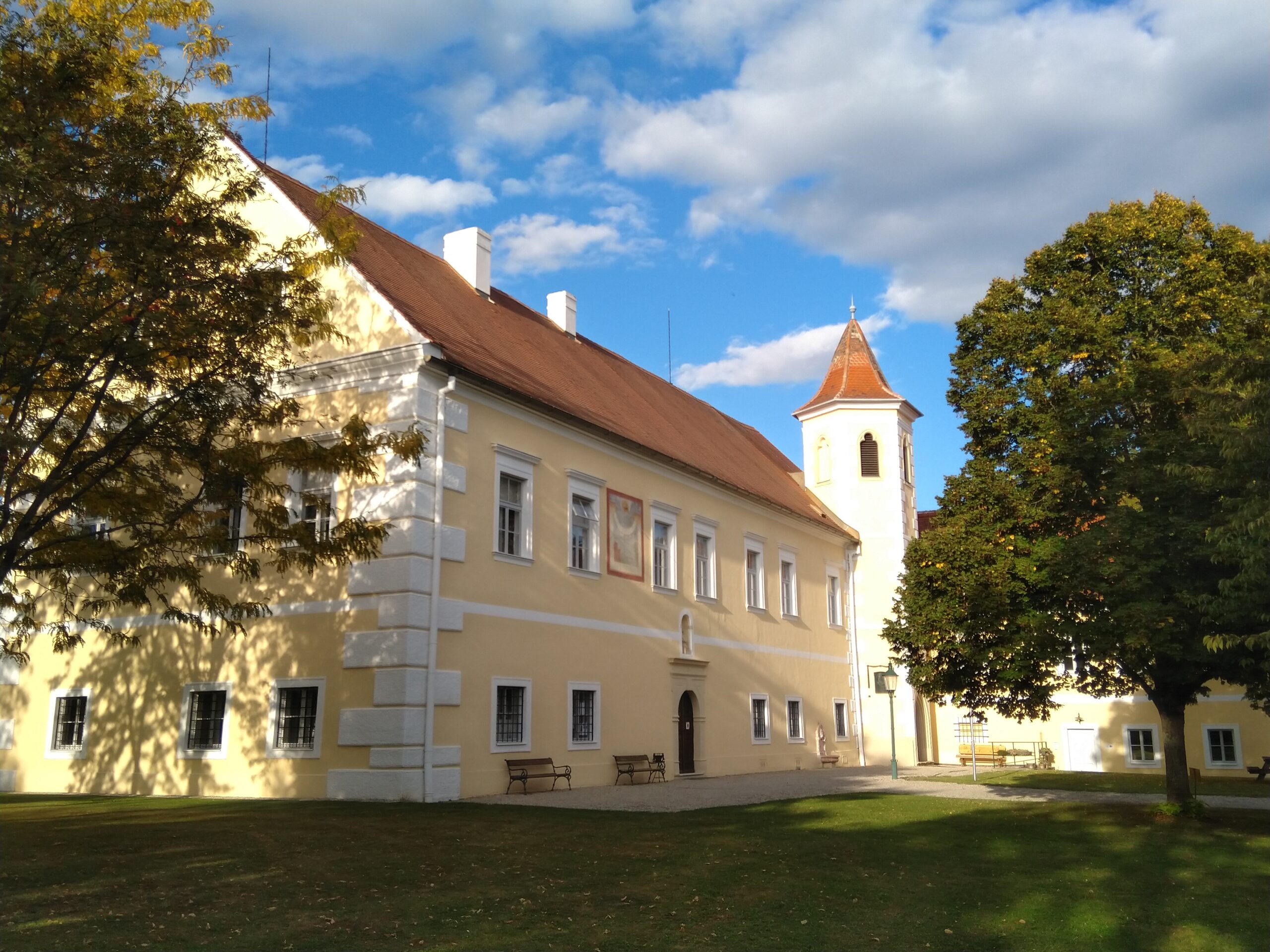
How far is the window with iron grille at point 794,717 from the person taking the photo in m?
30.5

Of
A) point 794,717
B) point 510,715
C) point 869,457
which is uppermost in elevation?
point 869,457

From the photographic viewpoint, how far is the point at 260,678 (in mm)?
18719

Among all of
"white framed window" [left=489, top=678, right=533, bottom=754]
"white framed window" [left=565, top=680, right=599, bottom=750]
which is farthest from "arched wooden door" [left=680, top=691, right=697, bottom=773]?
"white framed window" [left=489, top=678, right=533, bottom=754]

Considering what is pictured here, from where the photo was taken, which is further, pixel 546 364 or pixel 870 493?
pixel 870 493

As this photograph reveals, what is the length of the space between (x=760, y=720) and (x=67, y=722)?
53.4 ft

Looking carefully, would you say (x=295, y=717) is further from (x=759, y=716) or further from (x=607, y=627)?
(x=759, y=716)

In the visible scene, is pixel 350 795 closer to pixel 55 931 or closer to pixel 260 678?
A: pixel 260 678

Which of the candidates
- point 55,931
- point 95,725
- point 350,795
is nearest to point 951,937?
point 55,931

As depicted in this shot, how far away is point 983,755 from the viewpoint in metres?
35.4

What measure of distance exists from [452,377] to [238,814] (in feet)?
25.4

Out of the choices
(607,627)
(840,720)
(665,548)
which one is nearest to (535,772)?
(607,627)

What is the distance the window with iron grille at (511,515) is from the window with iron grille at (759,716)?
10.4 meters

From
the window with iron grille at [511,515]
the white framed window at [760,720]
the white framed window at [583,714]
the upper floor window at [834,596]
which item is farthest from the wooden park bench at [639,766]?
the upper floor window at [834,596]

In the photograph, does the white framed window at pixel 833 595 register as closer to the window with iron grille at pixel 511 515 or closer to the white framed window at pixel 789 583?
the white framed window at pixel 789 583
